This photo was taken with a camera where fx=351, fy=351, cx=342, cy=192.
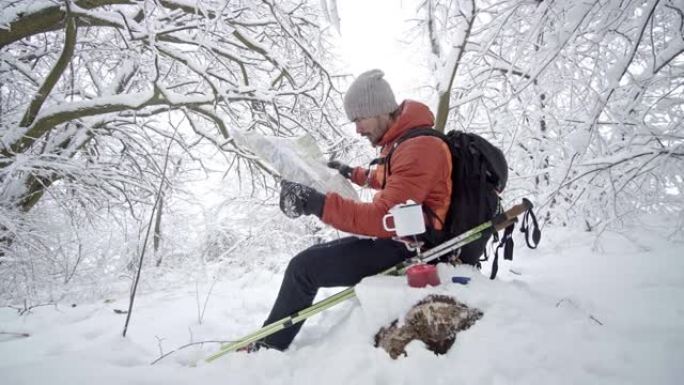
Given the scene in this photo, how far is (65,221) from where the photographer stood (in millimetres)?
3730

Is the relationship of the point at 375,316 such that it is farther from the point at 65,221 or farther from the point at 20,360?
the point at 65,221

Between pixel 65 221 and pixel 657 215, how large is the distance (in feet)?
23.3

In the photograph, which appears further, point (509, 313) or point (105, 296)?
point (105, 296)

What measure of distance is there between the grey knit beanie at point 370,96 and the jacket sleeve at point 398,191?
0.49 m

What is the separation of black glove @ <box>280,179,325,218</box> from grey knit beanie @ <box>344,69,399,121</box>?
732 millimetres

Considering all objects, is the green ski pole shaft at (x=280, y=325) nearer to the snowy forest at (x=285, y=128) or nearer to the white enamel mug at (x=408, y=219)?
the snowy forest at (x=285, y=128)

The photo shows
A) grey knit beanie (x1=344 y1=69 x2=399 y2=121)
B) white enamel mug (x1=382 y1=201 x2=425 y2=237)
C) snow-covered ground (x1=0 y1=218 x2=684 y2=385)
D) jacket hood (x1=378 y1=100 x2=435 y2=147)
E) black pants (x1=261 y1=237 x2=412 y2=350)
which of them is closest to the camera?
snow-covered ground (x1=0 y1=218 x2=684 y2=385)

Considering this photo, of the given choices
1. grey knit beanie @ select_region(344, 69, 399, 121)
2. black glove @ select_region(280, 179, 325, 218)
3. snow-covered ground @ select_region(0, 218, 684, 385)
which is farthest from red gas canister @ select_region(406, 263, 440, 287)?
grey knit beanie @ select_region(344, 69, 399, 121)

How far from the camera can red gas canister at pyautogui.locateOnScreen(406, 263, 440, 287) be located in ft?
6.08

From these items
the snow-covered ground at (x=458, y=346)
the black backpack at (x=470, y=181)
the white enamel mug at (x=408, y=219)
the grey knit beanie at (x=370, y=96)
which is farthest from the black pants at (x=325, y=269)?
the grey knit beanie at (x=370, y=96)

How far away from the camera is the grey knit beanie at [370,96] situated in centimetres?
235

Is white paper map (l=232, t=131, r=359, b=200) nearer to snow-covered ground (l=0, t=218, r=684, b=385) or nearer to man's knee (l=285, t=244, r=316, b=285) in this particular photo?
man's knee (l=285, t=244, r=316, b=285)

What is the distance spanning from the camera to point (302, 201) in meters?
2.00

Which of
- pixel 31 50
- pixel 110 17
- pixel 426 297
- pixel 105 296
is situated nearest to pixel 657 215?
pixel 426 297
